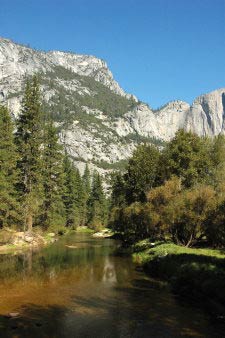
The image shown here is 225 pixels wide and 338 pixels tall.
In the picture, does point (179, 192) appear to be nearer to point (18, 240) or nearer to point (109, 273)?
point (109, 273)

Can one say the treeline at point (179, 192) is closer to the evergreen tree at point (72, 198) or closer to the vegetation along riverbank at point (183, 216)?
the vegetation along riverbank at point (183, 216)

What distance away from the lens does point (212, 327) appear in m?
20.2

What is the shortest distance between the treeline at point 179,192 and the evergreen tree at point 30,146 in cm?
1739

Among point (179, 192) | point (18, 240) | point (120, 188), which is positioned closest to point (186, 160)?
point (179, 192)

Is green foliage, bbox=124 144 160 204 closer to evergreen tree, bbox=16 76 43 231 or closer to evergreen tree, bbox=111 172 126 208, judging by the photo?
evergreen tree, bbox=111 172 126 208

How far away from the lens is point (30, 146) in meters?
69.1

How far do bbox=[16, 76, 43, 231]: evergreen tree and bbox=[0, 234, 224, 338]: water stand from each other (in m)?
30.5

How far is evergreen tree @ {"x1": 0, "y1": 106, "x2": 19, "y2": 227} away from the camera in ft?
180

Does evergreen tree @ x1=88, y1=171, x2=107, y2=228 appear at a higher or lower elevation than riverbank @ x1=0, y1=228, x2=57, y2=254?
higher

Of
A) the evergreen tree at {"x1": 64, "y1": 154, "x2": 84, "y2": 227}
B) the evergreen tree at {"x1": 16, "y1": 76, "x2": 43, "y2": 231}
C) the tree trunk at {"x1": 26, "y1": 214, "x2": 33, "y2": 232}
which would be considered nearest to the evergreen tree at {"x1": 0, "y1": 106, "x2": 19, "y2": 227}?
the tree trunk at {"x1": 26, "y1": 214, "x2": 33, "y2": 232}

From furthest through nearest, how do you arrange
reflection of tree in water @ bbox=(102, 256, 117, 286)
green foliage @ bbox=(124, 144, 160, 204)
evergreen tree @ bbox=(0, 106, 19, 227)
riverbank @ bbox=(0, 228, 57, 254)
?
green foliage @ bbox=(124, 144, 160, 204), evergreen tree @ bbox=(0, 106, 19, 227), riverbank @ bbox=(0, 228, 57, 254), reflection of tree in water @ bbox=(102, 256, 117, 286)

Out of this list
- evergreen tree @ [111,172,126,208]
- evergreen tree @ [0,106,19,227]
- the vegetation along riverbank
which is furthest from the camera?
evergreen tree @ [111,172,126,208]

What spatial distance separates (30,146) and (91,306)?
48.8 m

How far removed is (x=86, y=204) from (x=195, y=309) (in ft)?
408
